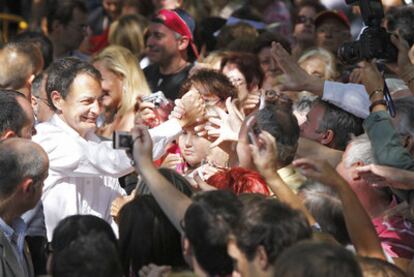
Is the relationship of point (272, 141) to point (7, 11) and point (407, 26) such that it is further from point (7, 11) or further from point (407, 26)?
point (7, 11)

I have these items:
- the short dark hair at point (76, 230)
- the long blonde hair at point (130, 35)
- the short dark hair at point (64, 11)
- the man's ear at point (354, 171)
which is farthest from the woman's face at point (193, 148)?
the short dark hair at point (64, 11)

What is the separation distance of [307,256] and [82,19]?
7559 mm

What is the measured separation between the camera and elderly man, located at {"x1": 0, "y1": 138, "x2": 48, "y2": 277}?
5.08 metres

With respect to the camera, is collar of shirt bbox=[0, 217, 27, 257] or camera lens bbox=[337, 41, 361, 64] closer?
collar of shirt bbox=[0, 217, 27, 257]

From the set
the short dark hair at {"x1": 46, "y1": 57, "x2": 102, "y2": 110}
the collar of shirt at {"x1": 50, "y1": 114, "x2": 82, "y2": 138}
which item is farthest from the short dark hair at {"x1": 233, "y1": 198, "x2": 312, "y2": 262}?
the short dark hair at {"x1": 46, "y1": 57, "x2": 102, "y2": 110}

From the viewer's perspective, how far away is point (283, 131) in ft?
18.4

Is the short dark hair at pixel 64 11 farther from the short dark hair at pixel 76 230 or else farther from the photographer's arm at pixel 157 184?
the short dark hair at pixel 76 230

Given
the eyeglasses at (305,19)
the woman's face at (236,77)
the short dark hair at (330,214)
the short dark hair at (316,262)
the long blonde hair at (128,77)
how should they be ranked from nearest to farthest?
the short dark hair at (316,262) < the short dark hair at (330,214) < the woman's face at (236,77) < the long blonde hair at (128,77) < the eyeglasses at (305,19)

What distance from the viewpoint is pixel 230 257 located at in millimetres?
4152

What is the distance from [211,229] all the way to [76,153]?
197 cm

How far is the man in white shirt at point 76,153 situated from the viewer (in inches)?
238

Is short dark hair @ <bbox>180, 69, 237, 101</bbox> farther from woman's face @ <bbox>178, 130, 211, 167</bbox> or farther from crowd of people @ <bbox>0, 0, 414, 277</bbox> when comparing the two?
woman's face @ <bbox>178, 130, 211, 167</bbox>

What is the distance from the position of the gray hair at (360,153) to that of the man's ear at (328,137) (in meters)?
0.80

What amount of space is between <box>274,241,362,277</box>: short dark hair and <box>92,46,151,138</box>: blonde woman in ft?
14.6
